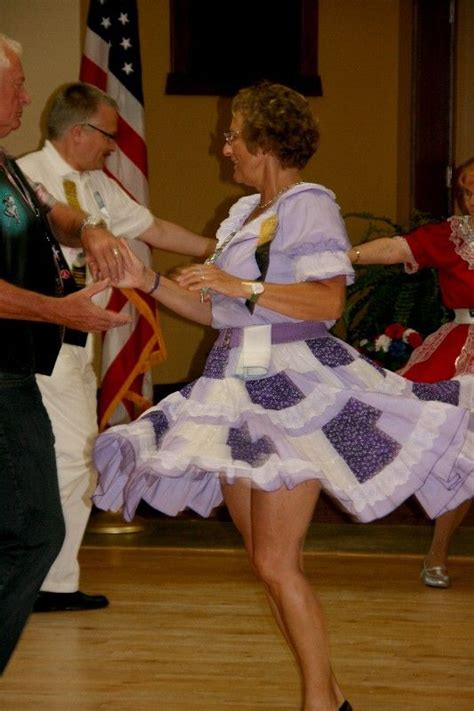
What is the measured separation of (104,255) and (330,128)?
18.0ft

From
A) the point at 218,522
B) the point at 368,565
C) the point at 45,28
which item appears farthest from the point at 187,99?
the point at 368,565

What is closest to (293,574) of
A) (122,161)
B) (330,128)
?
(122,161)

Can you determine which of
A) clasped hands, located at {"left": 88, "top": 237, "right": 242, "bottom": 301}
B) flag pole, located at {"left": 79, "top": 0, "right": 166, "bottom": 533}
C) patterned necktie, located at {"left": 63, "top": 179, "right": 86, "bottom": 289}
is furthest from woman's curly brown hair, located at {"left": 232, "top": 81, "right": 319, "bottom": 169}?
flag pole, located at {"left": 79, "top": 0, "right": 166, "bottom": 533}

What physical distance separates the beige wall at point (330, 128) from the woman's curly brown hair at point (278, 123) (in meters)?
4.46

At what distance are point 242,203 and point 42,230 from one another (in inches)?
28.1

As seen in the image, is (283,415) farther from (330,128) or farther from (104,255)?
(330,128)

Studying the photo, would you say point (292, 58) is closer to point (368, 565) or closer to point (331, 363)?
point (368, 565)

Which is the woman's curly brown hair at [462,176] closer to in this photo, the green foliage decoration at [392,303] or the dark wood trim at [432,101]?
the green foliage decoration at [392,303]

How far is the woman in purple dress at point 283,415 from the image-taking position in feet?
9.27

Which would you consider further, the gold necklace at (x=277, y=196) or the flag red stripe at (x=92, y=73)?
the flag red stripe at (x=92, y=73)

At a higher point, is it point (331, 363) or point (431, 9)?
point (431, 9)

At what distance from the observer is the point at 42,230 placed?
2.76m

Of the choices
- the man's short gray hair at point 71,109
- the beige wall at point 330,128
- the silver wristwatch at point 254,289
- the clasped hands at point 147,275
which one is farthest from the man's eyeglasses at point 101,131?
the beige wall at point 330,128

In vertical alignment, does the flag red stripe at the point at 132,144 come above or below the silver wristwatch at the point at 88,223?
above
